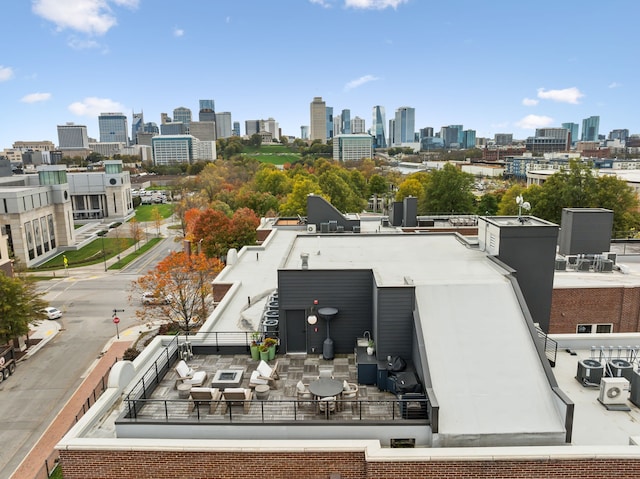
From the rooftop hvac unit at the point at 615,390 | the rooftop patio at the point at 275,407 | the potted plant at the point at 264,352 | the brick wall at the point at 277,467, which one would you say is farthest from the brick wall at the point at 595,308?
the potted plant at the point at 264,352

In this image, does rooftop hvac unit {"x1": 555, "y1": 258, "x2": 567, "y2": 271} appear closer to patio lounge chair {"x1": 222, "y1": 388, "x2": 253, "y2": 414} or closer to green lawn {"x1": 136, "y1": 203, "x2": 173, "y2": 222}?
patio lounge chair {"x1": 222, "y1": 388, "x2": 253, "y2": 414}

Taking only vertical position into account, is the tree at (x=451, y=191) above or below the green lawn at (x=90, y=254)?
above

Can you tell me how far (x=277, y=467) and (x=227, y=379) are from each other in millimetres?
3305

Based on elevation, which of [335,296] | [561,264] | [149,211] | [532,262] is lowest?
[149,211]

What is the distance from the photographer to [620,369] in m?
13.5

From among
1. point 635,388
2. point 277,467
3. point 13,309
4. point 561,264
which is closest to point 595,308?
point 561,264

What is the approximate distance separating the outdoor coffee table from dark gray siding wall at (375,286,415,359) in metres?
4.41

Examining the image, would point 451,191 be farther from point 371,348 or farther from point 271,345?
point 271,345

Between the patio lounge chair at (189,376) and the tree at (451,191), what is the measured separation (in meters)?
58.0

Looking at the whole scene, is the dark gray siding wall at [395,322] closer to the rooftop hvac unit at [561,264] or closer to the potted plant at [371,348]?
the potted plant at [371,348]

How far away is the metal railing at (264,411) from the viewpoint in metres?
11.9

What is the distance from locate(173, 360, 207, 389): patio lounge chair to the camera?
43.9 feet

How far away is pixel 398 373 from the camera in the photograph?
1355 centimetres

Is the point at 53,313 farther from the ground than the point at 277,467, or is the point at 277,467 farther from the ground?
the point at 277,467
